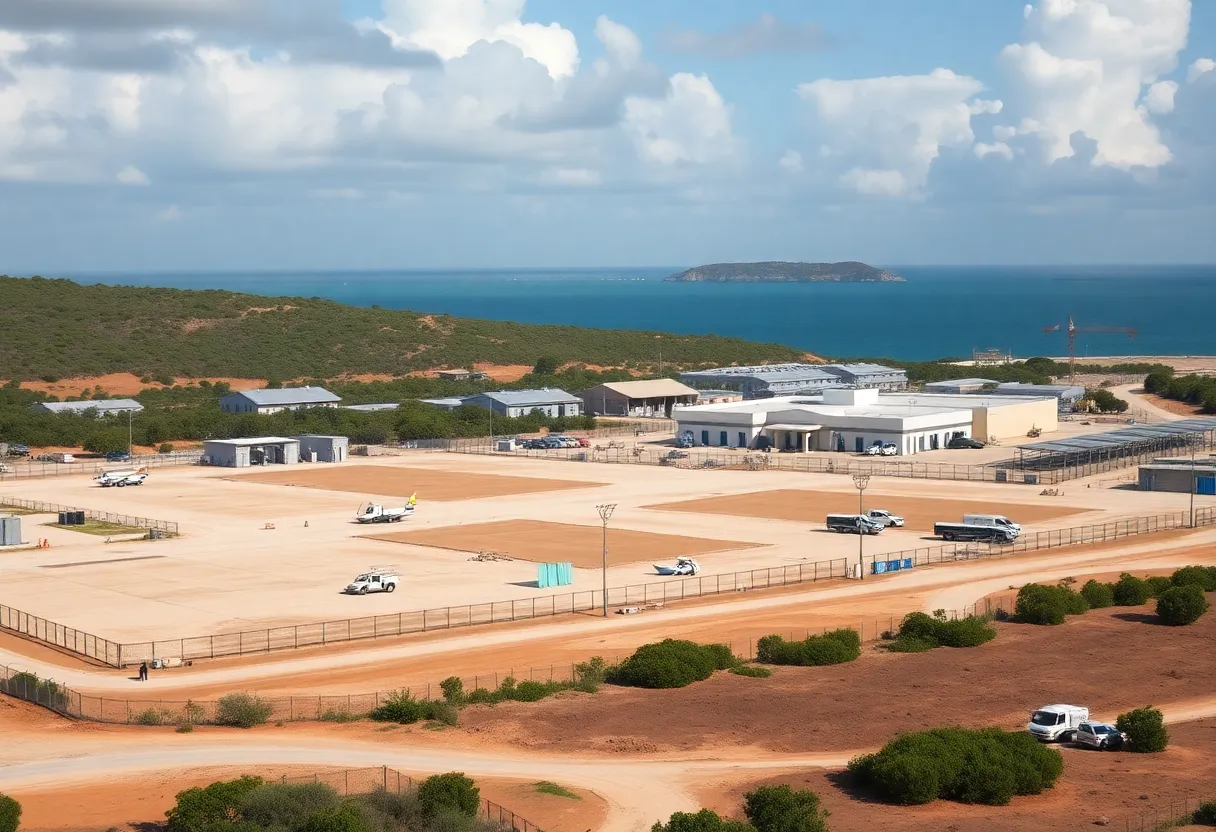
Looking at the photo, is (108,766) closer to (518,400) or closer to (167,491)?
(167,491)

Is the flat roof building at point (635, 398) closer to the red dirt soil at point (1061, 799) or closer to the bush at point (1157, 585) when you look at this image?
the bush at point (1157, 585)

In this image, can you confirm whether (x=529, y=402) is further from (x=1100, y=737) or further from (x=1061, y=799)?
(x=1061, y=799)

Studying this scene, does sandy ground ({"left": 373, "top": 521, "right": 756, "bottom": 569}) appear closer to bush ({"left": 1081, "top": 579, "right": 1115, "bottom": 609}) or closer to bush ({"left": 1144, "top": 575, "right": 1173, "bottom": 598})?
bush ({"left": 1081, "top": 579, "right": 1115, "bottom": 609})

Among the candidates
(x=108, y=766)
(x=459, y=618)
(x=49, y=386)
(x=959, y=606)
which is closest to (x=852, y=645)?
(x=959, y=606)

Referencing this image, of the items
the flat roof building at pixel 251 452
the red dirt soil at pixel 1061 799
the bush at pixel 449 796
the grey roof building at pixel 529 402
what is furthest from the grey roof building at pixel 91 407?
the red dirt soil at pixel 1061 799

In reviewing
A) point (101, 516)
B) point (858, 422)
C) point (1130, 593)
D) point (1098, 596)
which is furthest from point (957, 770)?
point (858, 422)

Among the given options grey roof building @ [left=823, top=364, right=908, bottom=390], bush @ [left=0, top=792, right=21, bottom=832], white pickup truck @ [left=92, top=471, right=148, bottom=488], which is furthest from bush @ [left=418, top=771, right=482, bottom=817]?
grey roof building @ [left=823, top=364, right=908, bottom=390]
